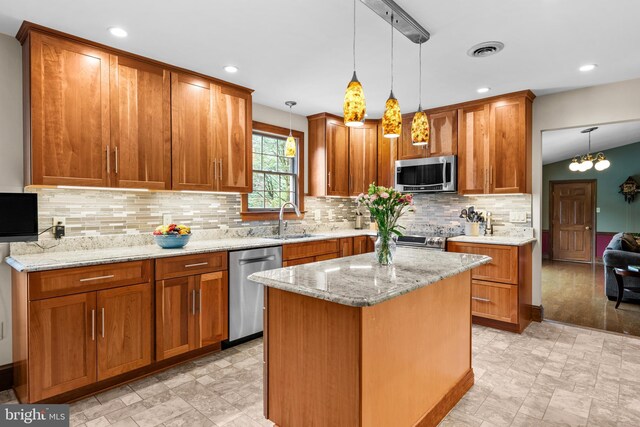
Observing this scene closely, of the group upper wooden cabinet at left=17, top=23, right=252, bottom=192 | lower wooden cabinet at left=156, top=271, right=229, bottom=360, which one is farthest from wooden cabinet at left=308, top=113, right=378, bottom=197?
lower wooden cabinet at left=156, top=271, right=229, bottom=360

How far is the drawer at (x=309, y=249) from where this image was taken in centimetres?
365

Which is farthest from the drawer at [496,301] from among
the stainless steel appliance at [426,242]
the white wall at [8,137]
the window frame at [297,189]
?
the white wall at [8,137]

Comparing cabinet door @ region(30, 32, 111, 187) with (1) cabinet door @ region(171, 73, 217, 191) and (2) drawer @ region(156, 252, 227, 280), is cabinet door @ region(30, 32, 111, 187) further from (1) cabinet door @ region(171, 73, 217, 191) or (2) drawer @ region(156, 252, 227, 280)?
(2) drawer @ region(156, 252, 227, 280)

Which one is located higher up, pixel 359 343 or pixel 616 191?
pixel 616 191

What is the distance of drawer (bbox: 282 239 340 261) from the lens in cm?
365

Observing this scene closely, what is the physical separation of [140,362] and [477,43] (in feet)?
11.1

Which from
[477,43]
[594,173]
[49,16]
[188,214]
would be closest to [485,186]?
[477,43]

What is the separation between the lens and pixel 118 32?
8.14 ft

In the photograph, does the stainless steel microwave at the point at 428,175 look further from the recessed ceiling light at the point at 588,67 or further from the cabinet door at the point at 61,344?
the cabinet door at the point at 61,344

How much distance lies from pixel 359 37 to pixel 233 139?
5.20 feet

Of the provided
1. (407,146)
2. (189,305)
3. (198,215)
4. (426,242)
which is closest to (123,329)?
(189,305)

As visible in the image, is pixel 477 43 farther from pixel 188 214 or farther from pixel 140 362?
pixel 140 362

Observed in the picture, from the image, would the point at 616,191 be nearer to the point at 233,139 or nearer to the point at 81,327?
the point at 233,139

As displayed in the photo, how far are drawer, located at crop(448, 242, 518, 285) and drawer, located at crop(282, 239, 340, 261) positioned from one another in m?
1.40
